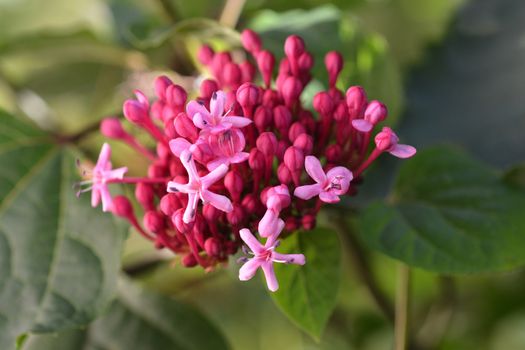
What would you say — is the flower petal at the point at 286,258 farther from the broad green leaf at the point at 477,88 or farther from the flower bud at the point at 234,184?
the broad green leaf at the point at 477,88

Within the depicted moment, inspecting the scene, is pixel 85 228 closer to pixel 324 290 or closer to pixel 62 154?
pixel 62 154

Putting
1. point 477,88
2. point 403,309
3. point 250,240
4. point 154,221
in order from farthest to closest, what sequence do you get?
point 477,88
point 403,309
point 154,221
point 250,240

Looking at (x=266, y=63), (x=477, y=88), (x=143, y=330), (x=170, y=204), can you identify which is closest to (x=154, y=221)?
(x=170, y=204)

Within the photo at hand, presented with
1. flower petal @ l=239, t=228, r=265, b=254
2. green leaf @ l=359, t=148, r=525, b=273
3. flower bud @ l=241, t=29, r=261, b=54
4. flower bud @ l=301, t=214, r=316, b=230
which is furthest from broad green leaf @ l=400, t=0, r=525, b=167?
flower petal @ l=239, t=228, r=265, b=254

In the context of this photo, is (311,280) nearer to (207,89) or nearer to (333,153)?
(333,153)

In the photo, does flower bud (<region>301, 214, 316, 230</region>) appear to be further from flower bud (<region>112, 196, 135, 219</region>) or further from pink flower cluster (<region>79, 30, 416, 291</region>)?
flower bud (<region>112, 196, 135, 219</region>)

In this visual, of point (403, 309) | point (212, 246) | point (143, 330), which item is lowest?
point (143, 330)
